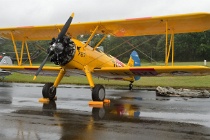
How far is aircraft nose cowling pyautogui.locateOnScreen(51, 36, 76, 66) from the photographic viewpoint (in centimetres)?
987

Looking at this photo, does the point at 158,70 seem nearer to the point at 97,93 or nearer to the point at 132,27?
the point at 97,93

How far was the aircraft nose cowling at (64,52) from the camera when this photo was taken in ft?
32.4

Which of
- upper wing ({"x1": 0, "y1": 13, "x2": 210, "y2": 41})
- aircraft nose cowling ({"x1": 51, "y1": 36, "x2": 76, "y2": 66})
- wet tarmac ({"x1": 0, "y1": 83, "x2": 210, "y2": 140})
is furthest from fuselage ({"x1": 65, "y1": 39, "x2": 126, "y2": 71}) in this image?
wet tarmac ({"x1": 0, "y1": 83, "x2": 210, "y2": 140})

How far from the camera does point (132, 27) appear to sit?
11.7 meters

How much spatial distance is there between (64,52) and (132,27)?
3.16 m

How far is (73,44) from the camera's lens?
10.3m

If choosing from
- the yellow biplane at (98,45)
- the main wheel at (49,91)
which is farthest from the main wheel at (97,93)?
the main wheel at (49,91)

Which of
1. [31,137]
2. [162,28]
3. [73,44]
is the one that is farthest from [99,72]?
[31,137]

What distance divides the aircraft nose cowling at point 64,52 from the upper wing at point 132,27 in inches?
64.1

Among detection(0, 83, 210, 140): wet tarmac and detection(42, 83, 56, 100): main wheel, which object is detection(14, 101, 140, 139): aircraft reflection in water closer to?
detection(0, 83, 210, 140): wet tarmac

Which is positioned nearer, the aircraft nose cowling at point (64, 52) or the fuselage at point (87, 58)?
the aircraft nose cowling at point (64, 52)

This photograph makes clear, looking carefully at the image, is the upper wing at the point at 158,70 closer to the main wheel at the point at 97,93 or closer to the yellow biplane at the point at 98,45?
the yellow biplane at the point at 98,45

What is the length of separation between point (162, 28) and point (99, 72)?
3.07 metres

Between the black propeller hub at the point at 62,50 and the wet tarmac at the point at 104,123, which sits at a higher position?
the black propeller hub at the point at 62,50
